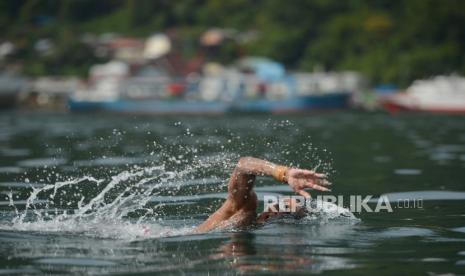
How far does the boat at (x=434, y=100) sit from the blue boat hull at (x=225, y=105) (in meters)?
9.12

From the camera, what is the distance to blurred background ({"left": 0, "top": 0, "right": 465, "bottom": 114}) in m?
97.8

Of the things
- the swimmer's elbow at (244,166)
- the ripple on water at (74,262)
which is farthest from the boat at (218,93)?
the ripple on water at (74,262)

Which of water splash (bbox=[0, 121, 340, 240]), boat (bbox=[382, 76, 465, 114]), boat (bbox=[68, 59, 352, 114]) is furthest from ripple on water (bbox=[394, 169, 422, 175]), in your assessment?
boat (bbox=[68, 59, 352, 114])

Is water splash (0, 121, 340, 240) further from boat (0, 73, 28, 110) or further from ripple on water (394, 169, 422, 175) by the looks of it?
boat (0, 73, 28, 110)

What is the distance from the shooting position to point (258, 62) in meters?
130

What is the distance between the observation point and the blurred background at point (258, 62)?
9781 cm

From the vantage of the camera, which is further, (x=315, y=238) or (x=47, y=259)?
(x=315, y=238)

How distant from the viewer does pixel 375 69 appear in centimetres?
11725

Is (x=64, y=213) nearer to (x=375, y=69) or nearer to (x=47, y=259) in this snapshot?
(x=47, y=259)

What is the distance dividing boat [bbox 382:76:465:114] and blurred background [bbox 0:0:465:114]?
0.39 feet

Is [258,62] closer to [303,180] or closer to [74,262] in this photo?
[303,180]

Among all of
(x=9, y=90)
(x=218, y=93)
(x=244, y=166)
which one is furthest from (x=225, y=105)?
(x=244, y=166)

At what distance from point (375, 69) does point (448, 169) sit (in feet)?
315

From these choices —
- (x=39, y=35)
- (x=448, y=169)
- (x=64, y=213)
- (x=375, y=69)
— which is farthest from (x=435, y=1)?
(x=64, y=213)
